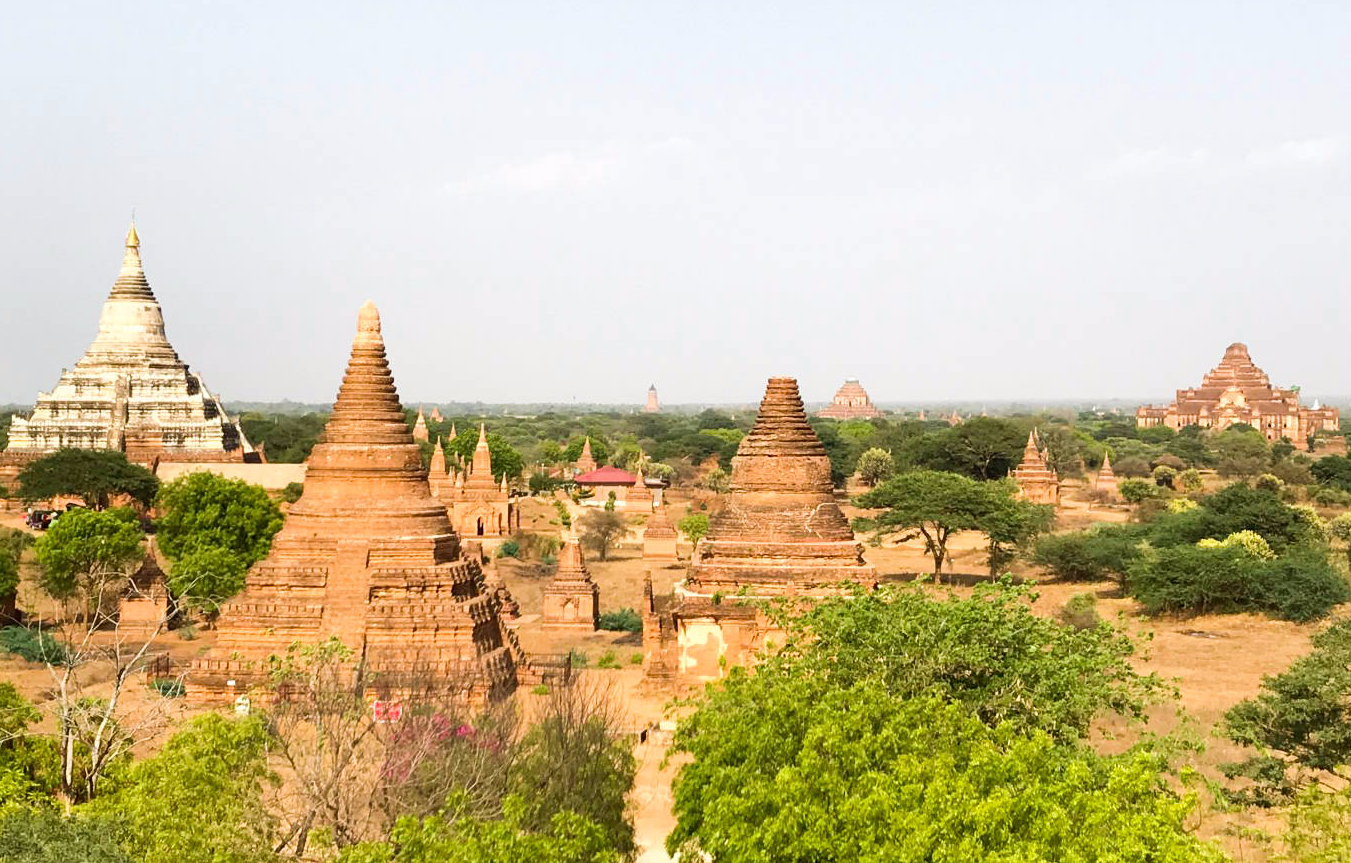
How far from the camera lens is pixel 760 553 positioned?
23.6 metres

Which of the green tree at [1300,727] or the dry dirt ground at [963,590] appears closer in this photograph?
the green tree at [1300,727]

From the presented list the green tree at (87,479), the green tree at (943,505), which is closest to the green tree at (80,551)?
the green tree at (87,479)

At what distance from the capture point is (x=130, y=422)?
64625 mm

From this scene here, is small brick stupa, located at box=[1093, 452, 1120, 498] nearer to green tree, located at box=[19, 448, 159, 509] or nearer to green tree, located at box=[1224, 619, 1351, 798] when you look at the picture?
green tree, located at box=[19, 448, 159, 509]

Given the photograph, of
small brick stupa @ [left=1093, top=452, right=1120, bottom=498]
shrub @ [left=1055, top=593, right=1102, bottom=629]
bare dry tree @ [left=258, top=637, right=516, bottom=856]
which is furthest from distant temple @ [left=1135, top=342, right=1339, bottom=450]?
bare dry tree @ [left=258, top=637, right=516, bottom=856]

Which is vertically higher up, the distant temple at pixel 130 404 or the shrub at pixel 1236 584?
the distant temple at pixel 130 404

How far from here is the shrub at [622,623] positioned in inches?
1607

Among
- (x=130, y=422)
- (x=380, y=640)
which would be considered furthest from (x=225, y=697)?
(x=130, y=422)

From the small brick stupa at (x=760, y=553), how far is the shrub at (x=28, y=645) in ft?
53.3

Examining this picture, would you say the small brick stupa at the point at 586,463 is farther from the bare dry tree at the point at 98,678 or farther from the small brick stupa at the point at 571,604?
the bare dry tree at the point at 98,678

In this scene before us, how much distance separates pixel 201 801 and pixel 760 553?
482 inches

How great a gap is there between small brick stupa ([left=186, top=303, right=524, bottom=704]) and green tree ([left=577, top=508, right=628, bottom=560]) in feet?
123

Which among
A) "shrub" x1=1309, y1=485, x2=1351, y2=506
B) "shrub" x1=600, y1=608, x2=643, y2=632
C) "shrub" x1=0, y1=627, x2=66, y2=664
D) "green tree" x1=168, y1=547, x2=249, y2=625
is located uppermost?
"shrub" x1=1309, y1=485, x2=1351, y2=506

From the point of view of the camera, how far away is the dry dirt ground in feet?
64.0
